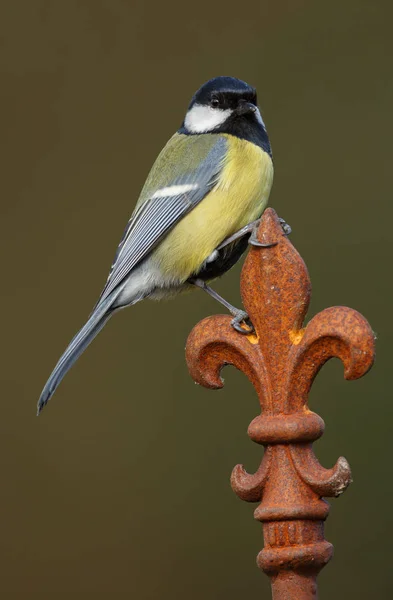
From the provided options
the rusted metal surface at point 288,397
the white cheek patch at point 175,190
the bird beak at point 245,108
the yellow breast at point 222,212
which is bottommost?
the rusted metal surface at point 288,397

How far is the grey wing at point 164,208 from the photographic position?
1.94 metres

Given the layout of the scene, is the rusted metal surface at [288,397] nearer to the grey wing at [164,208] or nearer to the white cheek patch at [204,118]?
the grey wing at [164,208]

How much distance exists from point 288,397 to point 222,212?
85cm

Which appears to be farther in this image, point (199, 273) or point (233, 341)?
point (199, 273)

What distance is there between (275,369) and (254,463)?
1441mm

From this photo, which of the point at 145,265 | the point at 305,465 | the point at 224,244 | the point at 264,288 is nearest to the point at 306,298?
the point at 264,288

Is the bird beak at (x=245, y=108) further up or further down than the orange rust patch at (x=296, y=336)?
further up

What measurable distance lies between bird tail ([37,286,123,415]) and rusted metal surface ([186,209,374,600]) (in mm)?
628

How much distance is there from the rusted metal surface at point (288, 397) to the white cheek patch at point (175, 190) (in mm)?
827

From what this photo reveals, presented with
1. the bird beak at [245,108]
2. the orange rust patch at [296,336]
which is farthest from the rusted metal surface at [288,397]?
the bird beak at [245,108]

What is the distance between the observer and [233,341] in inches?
45.6

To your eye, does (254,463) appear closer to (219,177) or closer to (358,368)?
(219,177)

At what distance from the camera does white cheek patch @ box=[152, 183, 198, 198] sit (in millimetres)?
1963

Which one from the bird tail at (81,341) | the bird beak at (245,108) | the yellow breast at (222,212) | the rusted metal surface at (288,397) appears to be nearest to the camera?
the rusted metal surface at (288,397)
